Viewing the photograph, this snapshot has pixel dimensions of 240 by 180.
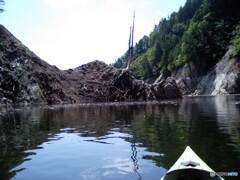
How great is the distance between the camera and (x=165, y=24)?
159500 millimetres

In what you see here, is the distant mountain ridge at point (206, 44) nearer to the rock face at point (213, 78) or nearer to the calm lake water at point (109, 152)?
the rock face at point (213, 78)

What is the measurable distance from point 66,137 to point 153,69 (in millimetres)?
137457

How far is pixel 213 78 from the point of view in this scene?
88.5m

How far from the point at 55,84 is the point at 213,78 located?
53.3m

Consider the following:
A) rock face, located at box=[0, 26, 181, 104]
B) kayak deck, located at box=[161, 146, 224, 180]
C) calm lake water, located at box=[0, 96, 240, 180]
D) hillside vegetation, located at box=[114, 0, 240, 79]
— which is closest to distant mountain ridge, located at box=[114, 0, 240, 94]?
hillside vegetation, located at box=[114, 0, 240, 79]

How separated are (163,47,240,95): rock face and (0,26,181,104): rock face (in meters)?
19.4

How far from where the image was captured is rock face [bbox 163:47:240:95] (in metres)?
76.2

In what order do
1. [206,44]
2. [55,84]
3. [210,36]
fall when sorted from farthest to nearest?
1. [206,44]
2. [210,36]
3. [55,84]

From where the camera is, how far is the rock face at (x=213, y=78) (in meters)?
76.2

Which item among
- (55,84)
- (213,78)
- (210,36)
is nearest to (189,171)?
(55,84)

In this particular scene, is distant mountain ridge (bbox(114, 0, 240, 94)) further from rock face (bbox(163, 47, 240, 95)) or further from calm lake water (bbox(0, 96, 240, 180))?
calm lake water (bbox(0, 96, 240, 180))

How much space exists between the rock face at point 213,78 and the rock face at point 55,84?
19.4 metres

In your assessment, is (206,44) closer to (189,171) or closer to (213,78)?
(213,78)

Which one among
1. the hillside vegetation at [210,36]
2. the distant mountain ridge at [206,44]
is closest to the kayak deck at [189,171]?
the distant mountain ridge at [206,44]
